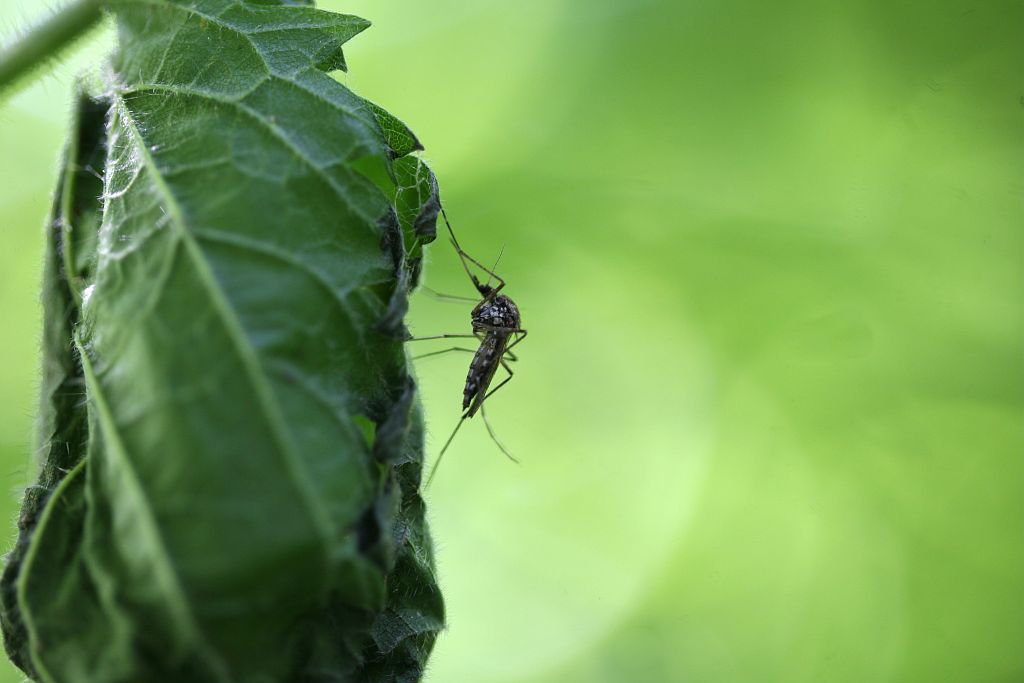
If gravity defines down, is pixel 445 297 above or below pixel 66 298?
below

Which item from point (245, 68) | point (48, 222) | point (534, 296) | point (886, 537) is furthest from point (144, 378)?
point (886, 537)

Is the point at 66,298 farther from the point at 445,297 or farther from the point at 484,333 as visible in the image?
the point at 445,297

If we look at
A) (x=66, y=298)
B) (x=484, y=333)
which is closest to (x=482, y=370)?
(x=484, y=333)

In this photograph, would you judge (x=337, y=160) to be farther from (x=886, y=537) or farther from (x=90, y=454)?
(x=886, y=537)

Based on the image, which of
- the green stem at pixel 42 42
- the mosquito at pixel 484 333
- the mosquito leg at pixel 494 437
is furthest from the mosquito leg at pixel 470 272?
the green stem at pixel 42 42

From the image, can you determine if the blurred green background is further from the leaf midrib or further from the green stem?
the leaf midrib

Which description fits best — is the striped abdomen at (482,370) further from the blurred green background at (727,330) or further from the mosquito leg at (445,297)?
the mosquito leg at (445,297)

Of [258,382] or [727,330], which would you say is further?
[727,330]
